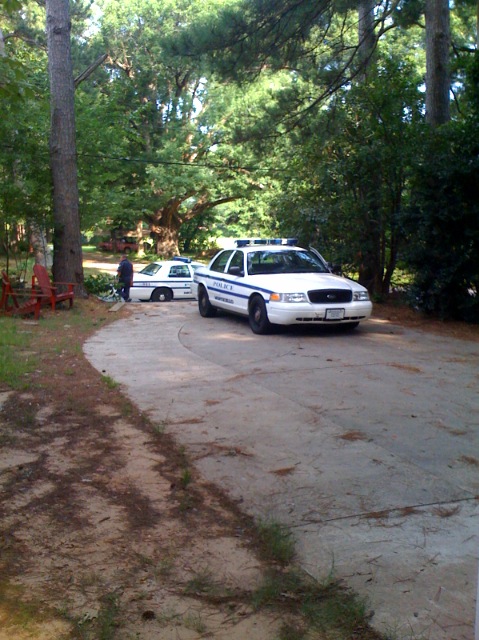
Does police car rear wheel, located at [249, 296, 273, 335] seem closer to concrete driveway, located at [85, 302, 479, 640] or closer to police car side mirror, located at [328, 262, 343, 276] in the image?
concrete driveway, located at [85, 302, 479, 640]

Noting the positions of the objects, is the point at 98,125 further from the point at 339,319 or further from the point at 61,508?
the point at 61,508

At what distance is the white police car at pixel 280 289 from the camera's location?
1245cm

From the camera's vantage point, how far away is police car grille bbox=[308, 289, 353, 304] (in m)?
12.5

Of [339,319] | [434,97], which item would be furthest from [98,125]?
[339,319]

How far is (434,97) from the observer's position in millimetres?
16578

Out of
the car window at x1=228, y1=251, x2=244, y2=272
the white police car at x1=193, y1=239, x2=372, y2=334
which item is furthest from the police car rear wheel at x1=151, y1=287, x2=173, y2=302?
the car window at x1=228, y1=251, x2=244, y2=272

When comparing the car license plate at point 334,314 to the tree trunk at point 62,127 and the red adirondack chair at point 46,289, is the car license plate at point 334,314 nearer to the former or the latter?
the red adirondack chair at point 46,289

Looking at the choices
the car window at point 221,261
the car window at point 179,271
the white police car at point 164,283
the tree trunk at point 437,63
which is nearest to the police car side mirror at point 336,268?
the car window at point 221,261

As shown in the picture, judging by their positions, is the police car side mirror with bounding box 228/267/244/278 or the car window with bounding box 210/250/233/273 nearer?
the police car side mirror with bounding box 228/267/244/278

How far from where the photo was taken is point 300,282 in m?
12.9

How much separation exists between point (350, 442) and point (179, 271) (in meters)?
18.9

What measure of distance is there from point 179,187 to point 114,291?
21.0 meters

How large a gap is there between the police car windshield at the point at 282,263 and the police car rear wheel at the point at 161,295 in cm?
1104

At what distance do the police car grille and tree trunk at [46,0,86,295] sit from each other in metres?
8.20
